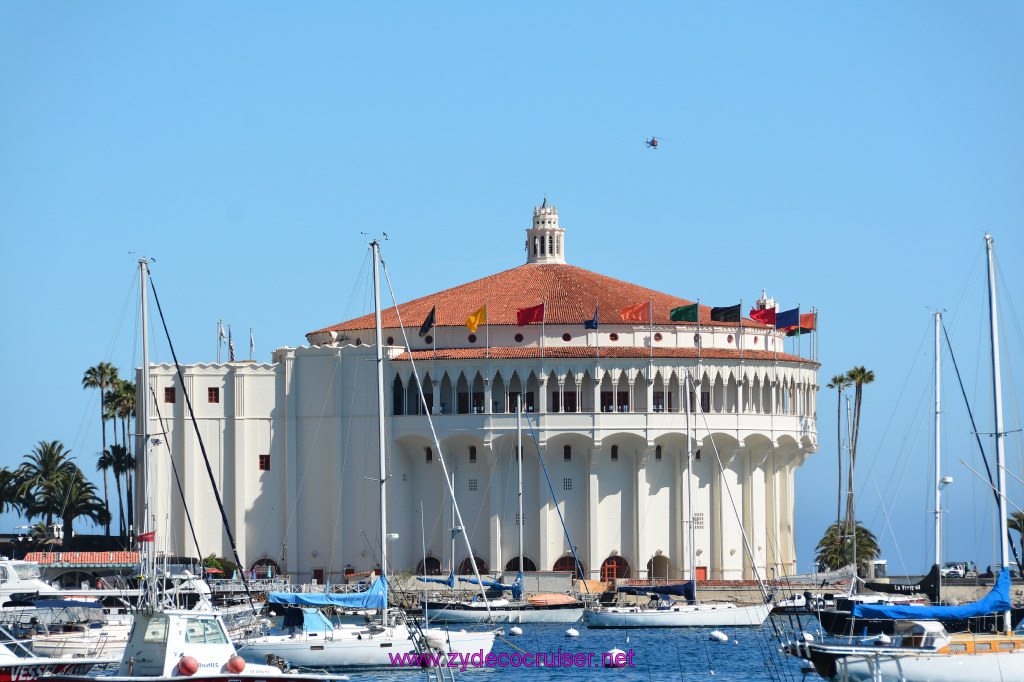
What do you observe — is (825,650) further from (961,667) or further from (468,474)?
(468,474)

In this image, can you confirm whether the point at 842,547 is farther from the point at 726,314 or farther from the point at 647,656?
the point at 647,656

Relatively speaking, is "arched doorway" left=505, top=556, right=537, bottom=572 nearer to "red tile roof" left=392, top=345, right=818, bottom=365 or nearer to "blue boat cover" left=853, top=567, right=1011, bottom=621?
"red tile roof" left=392, top=345, right=818, bottom=365

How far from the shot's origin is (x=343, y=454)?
96062 millimetres

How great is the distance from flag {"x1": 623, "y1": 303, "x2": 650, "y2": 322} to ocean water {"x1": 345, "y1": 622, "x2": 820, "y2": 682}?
19.6 meters

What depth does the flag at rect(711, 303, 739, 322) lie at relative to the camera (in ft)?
312

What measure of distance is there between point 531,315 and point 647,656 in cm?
→ 3183

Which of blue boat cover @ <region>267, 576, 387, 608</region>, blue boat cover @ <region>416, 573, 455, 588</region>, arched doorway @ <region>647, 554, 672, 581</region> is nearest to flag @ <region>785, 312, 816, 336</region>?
arched doorway @ <region>647, 554, 672, 581</region>

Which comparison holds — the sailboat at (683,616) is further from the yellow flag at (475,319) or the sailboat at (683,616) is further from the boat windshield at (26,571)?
the boat windshield at (26,571)

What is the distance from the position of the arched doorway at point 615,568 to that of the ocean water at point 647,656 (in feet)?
53.7

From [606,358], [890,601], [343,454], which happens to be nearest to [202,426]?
[343,454]

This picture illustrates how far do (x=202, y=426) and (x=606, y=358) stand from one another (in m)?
21.3

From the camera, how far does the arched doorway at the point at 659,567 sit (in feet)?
322

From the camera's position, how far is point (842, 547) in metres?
104

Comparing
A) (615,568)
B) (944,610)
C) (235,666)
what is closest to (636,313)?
(615,568)
